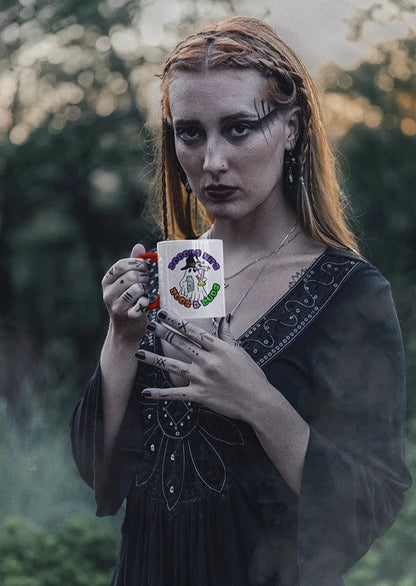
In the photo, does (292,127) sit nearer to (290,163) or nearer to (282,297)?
(290,163)

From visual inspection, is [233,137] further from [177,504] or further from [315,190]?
[177,504]

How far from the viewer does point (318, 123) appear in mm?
1134

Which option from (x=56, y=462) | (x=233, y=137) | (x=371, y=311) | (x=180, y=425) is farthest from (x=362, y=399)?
(x=56, y=462)

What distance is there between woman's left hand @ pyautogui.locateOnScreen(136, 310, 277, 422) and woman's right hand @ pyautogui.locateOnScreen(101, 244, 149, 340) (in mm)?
53

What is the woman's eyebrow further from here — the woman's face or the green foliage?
the green foliage

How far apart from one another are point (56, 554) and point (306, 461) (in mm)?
664

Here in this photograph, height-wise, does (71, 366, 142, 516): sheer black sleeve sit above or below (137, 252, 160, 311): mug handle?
below

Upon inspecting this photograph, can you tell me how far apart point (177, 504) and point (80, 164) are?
63 cm

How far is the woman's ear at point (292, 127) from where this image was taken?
1.10m

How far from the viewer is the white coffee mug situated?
99 centimetres

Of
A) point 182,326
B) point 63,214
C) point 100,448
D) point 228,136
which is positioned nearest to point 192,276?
point 182,326

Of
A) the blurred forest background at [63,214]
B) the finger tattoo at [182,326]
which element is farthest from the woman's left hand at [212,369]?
the blurred forest background at [63,214]

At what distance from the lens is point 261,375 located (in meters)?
1.01

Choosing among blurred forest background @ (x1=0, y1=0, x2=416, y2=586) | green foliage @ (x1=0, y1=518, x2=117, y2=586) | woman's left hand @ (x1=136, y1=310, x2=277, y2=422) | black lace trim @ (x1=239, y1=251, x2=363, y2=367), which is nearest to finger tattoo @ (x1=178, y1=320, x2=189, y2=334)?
woman's left hand @ (x1=136, y1=310, x2=277, y2=422)
